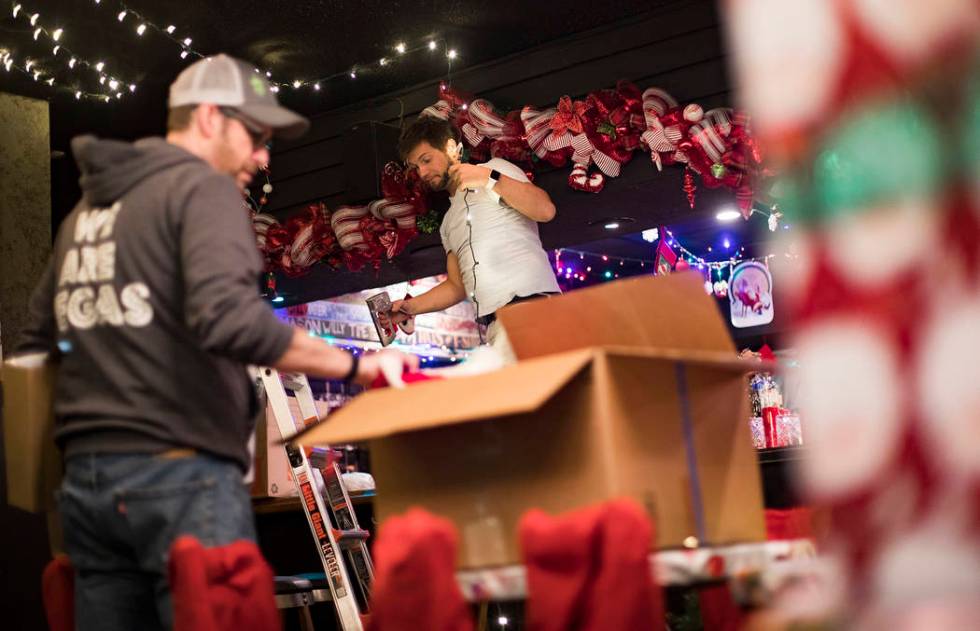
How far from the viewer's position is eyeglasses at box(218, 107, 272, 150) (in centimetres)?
230

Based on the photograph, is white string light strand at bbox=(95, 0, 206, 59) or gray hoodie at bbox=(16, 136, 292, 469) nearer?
gray hoodie at bbox=(16, 136, 292, 469)

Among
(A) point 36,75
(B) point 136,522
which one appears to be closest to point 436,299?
(A) point 36,75

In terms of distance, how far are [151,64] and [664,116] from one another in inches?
104

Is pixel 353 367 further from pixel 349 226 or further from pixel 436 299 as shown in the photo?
pixel 349 226

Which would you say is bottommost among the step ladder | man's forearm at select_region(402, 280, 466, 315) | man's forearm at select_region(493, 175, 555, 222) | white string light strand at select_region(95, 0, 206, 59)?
the step ladder

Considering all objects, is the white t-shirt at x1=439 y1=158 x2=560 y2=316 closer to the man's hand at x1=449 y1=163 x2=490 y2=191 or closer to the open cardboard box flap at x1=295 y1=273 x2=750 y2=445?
the man's hand at x1=449 y1=163 x2=490 y2=191

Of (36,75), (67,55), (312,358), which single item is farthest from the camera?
(36,75)

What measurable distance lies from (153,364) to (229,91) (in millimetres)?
594

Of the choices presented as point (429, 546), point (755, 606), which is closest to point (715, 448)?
point (755, 606)

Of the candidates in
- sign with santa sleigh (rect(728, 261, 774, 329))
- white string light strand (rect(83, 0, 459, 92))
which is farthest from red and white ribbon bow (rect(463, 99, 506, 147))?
sign with santa sleigh (rect(728, 261, 774, 329))

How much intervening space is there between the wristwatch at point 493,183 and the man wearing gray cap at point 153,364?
232 cm

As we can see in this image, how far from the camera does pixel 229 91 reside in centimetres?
228

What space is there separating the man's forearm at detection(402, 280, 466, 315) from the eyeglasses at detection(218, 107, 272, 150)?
2.46 m

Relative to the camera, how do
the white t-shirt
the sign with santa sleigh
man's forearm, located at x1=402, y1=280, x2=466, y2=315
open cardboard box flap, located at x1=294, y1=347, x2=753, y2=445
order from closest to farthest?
open cardboard box flap, located at x1=294, y1=347, x2=753, y2=445 < the white t-shirt < man's forearm, located at x1=402, y1=280, x2=466, y2=315 < the sign with santa sleigh
